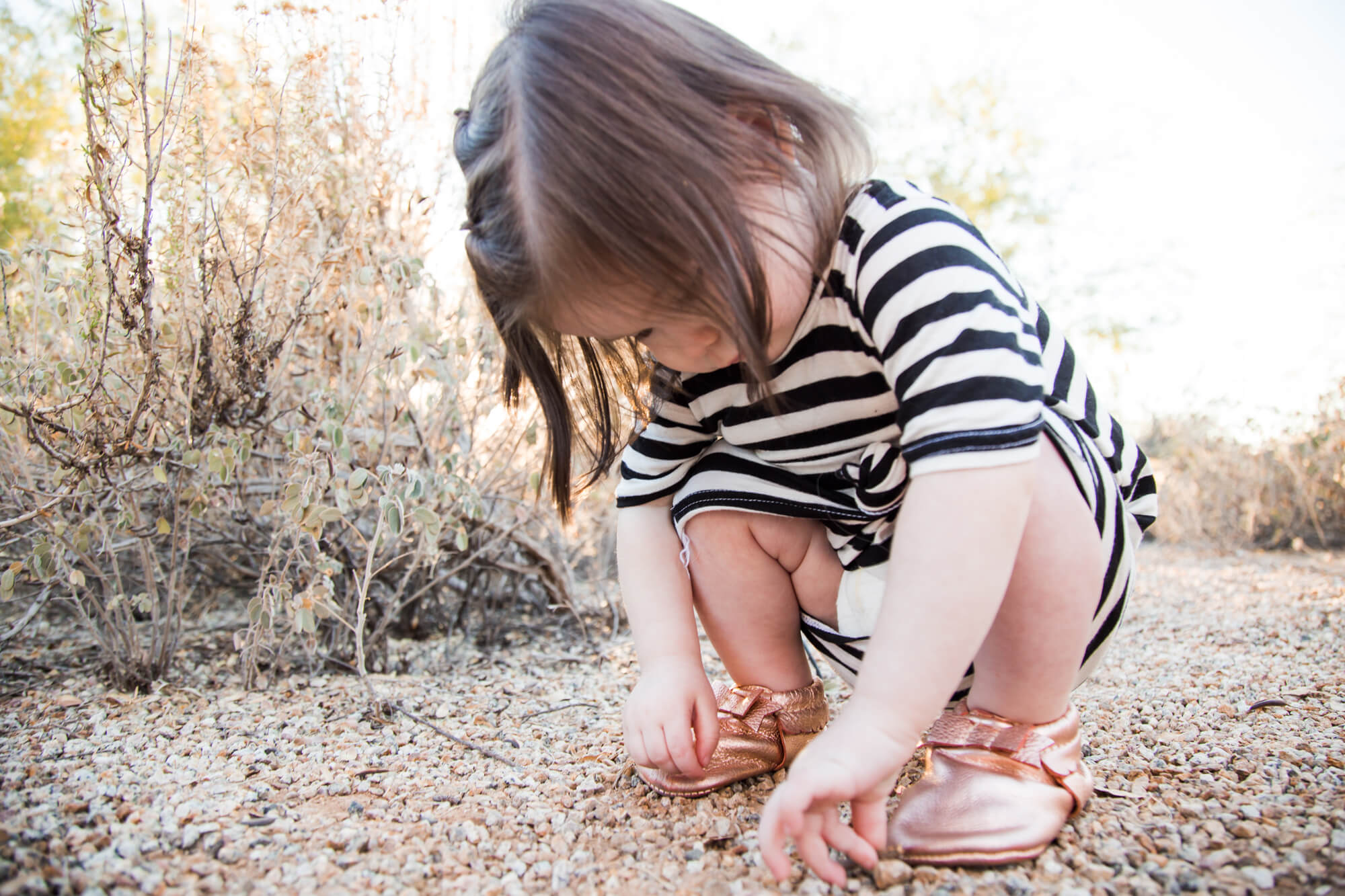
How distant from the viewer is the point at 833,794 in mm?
809

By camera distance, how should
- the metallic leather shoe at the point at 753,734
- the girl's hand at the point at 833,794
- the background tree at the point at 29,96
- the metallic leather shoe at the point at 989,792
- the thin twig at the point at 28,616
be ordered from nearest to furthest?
the girl's hand at the point at 833,794 → the metallic leather shoe at the point at 989,792 → the metallic leather shoe at the point at 753,734 → the thin twig at the point at 28,616 → the background tree at the point at 29,96

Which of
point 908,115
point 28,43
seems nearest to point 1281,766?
point 28,43

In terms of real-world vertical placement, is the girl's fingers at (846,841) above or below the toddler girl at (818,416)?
below

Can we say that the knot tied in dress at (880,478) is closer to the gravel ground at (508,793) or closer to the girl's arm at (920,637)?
the girl's arm at (920,637)

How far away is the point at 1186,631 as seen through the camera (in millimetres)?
2061

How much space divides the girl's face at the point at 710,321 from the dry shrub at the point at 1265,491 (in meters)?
3.03

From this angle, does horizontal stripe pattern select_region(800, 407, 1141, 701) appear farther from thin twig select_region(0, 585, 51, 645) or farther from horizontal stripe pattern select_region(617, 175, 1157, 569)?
thin twig select_region(0, 585, 51, 645)

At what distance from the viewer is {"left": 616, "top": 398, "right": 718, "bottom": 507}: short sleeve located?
4.19 ft

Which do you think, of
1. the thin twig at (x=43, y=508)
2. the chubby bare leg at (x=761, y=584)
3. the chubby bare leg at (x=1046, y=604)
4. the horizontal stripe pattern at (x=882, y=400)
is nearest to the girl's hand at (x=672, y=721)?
the chubby bare leg at (x=761, y=584)

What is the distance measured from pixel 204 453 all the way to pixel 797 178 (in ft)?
3.39

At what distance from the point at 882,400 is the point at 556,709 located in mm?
858

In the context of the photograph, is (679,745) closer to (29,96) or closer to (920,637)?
(920,637)

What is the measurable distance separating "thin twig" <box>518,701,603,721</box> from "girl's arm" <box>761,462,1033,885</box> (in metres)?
0.78

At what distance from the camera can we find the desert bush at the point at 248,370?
4.43 feet
